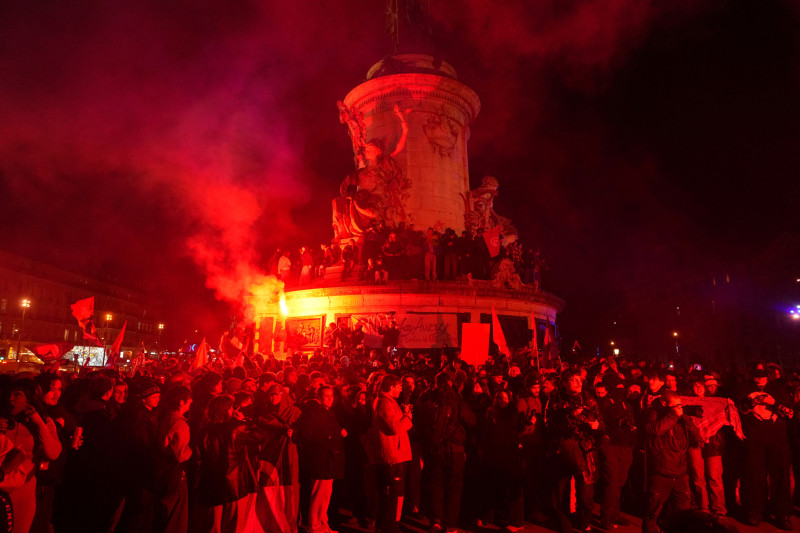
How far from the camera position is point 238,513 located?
6051 mm

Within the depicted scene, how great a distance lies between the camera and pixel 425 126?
92.2ft

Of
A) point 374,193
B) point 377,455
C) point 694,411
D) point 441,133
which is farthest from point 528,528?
point 441,133

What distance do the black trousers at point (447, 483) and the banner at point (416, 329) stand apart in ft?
46.3

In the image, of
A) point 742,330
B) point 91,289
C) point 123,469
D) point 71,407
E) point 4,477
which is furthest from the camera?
point 91,289

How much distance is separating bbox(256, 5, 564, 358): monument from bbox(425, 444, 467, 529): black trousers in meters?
14.1

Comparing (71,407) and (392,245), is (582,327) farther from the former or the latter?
(71,407)

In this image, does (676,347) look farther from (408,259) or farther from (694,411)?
(694,411)

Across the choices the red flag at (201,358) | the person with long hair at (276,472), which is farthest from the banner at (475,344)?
the person with long hair at (276,472)

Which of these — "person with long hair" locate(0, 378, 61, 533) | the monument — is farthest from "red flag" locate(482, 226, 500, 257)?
"person with long hair" locate(0, 378, 61, 533)

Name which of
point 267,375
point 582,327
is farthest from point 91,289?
point 267,375

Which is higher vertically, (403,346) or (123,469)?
(403,346)

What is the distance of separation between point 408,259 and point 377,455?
16.5 metres

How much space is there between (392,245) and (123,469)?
17892mm

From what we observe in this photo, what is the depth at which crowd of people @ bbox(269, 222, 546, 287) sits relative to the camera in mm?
23234
